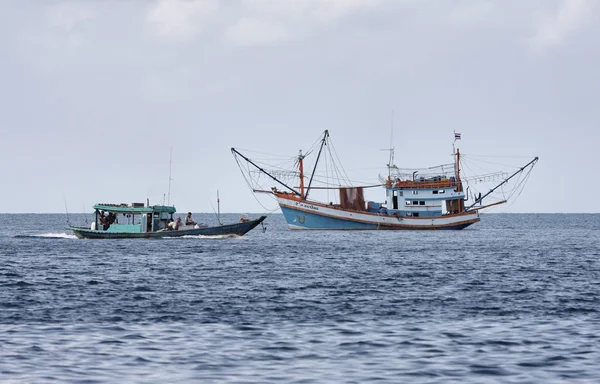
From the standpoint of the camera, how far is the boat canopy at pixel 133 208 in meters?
70.8

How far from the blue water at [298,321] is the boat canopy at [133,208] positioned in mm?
15123

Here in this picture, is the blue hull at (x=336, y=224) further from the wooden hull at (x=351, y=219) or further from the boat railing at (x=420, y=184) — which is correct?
the boat railing at (x=420, y=184)

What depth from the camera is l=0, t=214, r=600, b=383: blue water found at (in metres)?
20.1

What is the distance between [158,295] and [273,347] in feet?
44.0

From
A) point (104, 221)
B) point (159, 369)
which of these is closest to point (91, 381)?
point (159, 369)

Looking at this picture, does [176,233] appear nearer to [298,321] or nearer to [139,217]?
[139,217]

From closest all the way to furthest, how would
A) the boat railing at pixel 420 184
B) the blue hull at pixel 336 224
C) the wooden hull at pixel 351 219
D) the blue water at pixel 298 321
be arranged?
the blue water at pixel 298 321 → the boat railing at pixel 420 184 → the wooden hull at pixel 351 219 → the blue hull at pixel 336 224

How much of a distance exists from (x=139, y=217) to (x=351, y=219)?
39908 millimetres

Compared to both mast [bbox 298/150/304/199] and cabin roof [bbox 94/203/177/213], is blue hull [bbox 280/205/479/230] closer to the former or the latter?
mast [bbox 298/150/304/199]

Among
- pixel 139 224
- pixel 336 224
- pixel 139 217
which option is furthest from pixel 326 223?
pixel 139 224

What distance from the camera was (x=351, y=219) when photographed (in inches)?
4274

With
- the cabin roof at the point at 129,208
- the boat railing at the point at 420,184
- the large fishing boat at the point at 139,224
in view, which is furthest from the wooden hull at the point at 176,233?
the boat railing at the point at 420,184

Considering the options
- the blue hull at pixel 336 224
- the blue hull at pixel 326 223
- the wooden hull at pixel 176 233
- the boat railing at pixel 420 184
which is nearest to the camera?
the wooden hull at pixel 176 233

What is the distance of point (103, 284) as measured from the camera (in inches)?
1585
